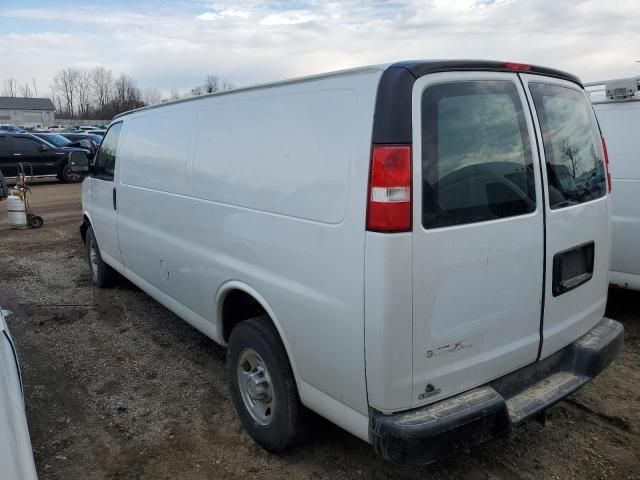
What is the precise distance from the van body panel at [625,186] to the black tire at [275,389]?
3.45m

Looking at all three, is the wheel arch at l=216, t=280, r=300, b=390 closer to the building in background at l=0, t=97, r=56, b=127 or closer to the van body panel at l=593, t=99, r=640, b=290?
the van body panel at l=593, t=99, r=640, b=290

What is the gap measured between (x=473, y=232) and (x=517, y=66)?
0.90 metres

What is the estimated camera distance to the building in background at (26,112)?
8488cm

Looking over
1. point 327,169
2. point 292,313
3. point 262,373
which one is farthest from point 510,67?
point 262,373

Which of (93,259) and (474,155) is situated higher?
(474,155)

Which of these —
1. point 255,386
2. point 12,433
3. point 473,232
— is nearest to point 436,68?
point 473,232

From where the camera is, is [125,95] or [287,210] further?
[125,95]

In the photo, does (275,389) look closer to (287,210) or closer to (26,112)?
(287,210)

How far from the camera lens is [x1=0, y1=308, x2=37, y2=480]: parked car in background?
2107mm

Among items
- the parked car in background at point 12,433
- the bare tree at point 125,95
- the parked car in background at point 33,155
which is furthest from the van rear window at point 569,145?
the bare tree at point 125,95

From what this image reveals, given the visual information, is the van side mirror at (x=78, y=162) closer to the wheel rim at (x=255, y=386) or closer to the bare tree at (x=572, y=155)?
the wheel rim at (x=255, y=386)

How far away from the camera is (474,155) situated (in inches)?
93.7

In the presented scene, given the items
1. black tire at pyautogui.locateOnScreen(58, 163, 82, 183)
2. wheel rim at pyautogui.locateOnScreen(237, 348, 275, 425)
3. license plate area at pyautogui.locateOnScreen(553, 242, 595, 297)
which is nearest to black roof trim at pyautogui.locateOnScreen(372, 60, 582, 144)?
license plate area at pyautogui.locateOnScreen(553, 242, 595, 297)

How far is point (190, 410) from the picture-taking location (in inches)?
143
